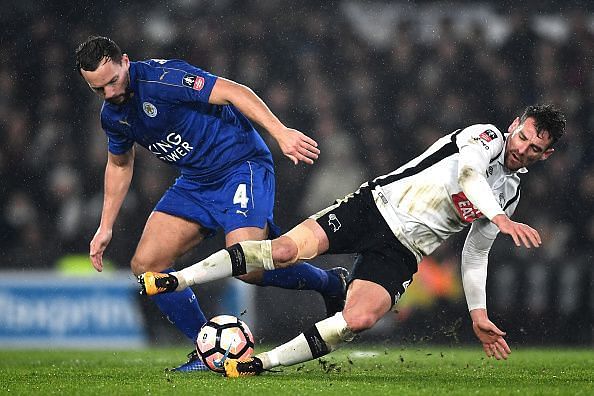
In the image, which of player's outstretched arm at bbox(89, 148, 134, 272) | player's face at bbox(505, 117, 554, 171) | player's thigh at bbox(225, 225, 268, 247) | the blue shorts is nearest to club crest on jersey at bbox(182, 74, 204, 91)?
the blue shorts

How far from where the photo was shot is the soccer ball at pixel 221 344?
578cm

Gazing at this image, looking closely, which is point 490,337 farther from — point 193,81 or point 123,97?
point 123,97

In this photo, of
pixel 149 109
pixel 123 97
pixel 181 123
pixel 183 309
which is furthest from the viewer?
pixel 183 309

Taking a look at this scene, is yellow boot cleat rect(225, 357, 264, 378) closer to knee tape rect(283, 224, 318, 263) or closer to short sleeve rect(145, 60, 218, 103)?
knee tape rect(283, 224, 318, 263)

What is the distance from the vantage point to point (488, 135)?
18.6 ft

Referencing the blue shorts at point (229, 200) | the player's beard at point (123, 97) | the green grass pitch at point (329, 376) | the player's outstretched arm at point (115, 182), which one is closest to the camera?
the green grass pitch at point (329, 376)

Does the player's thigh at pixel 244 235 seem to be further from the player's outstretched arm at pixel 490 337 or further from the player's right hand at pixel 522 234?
the player's right hand at pixel 522 234

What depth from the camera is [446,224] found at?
593 cm

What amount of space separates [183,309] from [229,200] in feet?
2.59

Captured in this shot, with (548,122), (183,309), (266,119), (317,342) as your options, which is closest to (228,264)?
(317,342)

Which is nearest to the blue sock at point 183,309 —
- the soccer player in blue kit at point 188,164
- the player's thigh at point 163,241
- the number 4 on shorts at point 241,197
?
the soccer player in blue kit at point 188,164

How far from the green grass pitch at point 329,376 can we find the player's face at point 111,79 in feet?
5.42

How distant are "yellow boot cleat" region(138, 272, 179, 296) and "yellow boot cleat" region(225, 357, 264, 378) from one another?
64cm

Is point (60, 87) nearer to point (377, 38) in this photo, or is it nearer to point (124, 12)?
point (124, 12)
